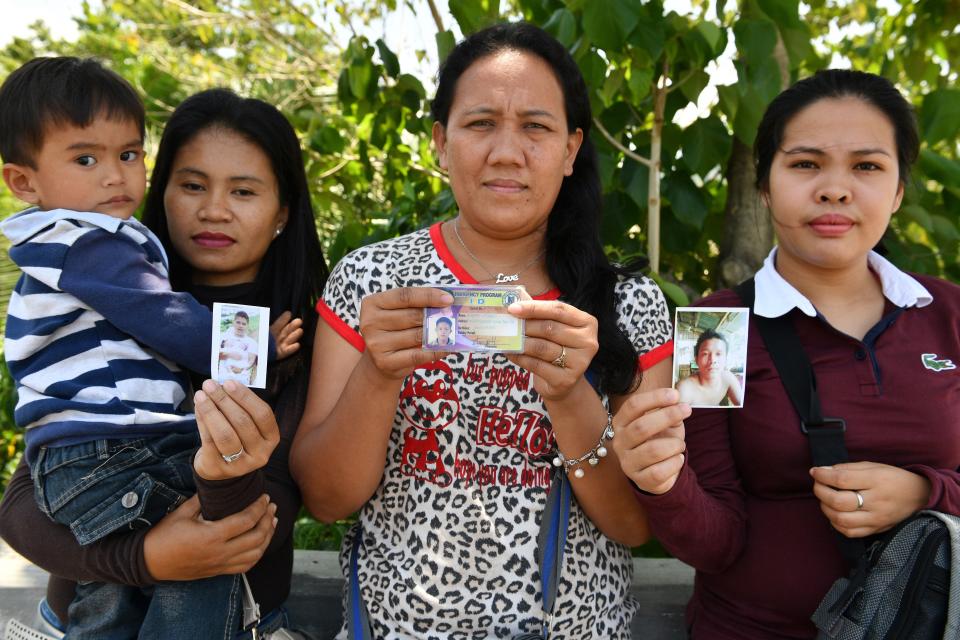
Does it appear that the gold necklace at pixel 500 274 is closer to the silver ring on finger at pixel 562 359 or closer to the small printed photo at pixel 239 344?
the silver ring on finger at pixel 562 359

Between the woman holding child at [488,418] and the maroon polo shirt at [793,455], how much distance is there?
22cm

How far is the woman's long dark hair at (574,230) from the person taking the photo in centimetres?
234

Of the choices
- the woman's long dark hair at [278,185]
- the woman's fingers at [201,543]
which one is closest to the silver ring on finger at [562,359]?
the woman's fingers at [201,543]

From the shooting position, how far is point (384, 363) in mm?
2012

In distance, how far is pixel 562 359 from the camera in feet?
6.57

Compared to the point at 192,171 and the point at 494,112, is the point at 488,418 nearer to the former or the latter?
the point at 494,112

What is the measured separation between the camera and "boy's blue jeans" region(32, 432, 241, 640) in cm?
212

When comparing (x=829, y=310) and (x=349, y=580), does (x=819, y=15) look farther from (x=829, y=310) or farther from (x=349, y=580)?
(x=349, y=580)

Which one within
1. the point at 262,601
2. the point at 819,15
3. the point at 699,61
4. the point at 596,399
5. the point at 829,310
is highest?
the point at 819,15

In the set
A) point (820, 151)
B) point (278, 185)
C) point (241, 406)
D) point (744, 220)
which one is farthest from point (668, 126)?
point (241, 406)

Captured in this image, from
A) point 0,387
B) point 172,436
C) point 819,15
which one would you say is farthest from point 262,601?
point 819,15

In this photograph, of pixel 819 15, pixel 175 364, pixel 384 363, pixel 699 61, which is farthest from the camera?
Answer: pixel 819 15

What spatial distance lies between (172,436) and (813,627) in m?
1.85

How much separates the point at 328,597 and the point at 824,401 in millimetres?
1880
